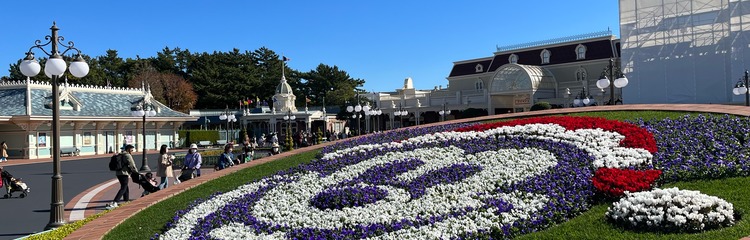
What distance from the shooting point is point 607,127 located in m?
10.0

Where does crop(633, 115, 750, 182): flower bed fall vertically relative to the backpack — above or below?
above

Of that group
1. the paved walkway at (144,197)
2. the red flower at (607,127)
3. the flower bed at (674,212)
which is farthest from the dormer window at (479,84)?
the flower bed at (674,212)

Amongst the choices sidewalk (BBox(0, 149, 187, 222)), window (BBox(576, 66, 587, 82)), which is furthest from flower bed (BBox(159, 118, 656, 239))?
window (BBox(576, 66, 587, 82))

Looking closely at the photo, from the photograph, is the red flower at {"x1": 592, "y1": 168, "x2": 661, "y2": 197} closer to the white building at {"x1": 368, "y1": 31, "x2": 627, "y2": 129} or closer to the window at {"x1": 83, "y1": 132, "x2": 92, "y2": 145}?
the white building at {"x1": 368, "y1": 31, "x2": 627, "y2": 129}

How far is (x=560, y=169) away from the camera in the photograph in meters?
7.89

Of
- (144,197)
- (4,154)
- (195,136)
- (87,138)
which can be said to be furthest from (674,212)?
(195,136)

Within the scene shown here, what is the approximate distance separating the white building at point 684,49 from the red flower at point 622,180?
86.9 ft

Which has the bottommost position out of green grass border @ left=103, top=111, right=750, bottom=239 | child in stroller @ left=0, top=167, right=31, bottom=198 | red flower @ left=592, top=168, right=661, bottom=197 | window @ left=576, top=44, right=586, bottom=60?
child in stroller @ left=0, top=167, right=31, bottom=198

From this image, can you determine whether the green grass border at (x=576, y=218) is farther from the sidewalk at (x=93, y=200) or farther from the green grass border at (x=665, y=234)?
the sidewalk at (x=93, y=200)

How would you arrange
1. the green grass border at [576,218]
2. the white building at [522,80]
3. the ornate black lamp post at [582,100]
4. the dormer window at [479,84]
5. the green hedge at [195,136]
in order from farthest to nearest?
the dormer window at [479,84]
the green hedge at [195,136]
the white building at [522,80]
the ornate black lamp post at [582,100]
the green grass border at [576,218]

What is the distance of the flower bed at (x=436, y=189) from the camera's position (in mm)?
6559

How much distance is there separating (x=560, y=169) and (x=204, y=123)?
55813 millimetres

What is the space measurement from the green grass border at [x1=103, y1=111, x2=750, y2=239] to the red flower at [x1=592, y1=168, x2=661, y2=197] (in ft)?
0.76

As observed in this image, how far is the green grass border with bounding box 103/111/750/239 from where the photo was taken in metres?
5.45
